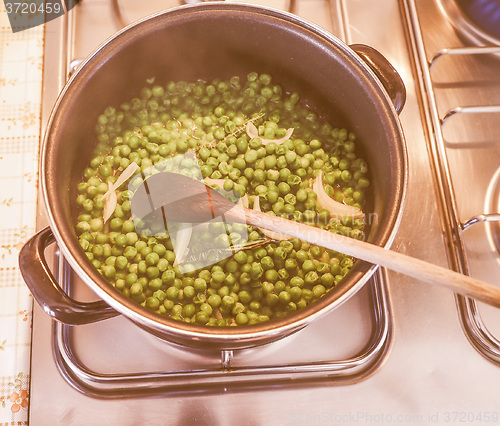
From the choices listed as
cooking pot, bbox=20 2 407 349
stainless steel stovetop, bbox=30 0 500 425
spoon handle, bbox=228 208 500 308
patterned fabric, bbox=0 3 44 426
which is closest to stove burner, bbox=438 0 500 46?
stainless steel stovetop, bbox=30 0 500 425

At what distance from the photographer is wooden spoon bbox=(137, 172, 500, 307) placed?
90 cm

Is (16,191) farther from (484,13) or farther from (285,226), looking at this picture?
(484,13)

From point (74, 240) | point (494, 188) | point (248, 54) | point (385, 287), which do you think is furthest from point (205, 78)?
point (494, 188)

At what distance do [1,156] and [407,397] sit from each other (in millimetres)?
1567

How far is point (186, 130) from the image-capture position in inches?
58.4

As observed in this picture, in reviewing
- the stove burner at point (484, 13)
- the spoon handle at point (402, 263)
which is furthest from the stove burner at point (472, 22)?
the spoon handle at point (402, 263)

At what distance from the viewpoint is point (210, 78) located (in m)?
1.51

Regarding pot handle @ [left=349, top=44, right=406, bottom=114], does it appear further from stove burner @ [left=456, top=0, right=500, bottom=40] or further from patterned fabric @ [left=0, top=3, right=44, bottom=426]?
patterned fabric @ [left=0, top=3, right=44, bottom=426]

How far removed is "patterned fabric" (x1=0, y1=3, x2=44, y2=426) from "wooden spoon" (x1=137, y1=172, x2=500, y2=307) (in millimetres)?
467

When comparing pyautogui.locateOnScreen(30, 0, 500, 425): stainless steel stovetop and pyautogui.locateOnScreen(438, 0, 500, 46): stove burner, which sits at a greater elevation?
pyautogui.locateOnScreen(438, 0, 500, 46): stove burner

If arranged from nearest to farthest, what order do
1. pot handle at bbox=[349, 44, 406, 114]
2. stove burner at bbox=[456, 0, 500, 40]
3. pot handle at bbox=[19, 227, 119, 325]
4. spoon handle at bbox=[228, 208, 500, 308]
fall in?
spoon handle at bbox=[228, 208, 500, 308]
pot handle at bbox=[19, 227, 119, 325]
pot handle at bbox=[349, 44, 406, 114]
stove burner at bbox=[456, 0, 500, 40]

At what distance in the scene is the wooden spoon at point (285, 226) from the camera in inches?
35.4

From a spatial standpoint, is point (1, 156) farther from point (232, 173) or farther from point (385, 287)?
point (385, 287)

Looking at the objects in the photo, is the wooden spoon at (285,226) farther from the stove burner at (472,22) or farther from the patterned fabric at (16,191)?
the stove burner at (472,22)
